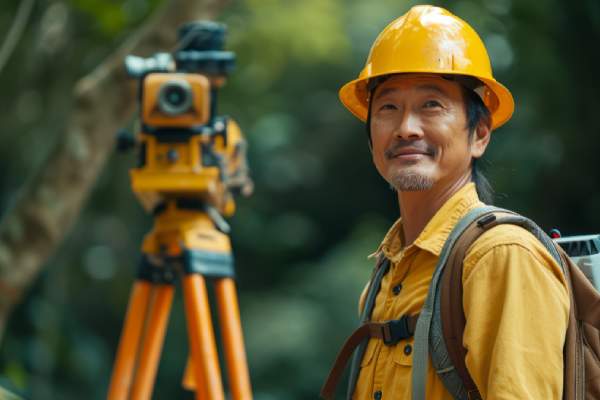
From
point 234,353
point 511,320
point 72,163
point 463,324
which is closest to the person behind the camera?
point 511,320

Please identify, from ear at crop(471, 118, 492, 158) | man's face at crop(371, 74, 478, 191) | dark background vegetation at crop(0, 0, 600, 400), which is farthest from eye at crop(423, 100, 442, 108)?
dark background vegetation at crop(0, 0, 600, 400)

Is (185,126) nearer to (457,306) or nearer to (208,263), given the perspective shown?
(208,263)

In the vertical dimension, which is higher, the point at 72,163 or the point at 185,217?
the point at 72,163

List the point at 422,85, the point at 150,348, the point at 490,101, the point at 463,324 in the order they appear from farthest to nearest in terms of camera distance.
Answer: the point at 150,348 → the point at 490,101 → the point at 422,85 → the point at 463,324

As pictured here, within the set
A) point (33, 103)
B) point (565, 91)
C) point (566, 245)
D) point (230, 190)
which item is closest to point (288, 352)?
point (33, 103)

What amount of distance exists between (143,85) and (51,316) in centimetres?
770

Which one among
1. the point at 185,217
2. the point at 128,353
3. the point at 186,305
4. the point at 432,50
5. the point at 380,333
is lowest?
the point at 128,353

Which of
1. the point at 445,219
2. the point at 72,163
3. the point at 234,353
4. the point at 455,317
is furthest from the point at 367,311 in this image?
the point at 72,163

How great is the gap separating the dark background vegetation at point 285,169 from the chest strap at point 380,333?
4.70 m

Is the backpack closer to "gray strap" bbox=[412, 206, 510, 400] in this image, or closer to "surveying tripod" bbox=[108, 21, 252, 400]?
"gray strap" bbox=[412, 206, 510, 400]

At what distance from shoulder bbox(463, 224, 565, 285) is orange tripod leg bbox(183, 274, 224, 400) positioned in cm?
260

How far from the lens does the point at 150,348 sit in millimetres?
4664

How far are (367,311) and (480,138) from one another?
420 mm

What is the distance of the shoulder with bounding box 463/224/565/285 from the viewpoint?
1883 mm
